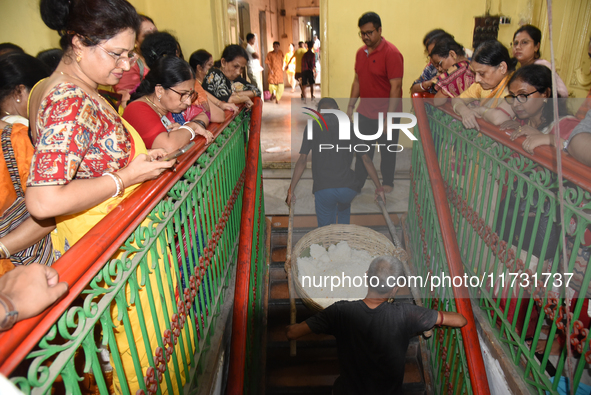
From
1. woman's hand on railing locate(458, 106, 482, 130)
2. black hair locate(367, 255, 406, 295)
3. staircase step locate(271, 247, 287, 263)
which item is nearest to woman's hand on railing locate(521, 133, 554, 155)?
woman's hand on railing locate(458, 106, 482, 130)

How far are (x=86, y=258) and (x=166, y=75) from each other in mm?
1286

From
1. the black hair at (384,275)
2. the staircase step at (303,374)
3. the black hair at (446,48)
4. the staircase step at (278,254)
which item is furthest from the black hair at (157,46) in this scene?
the staircase step at (303,374)

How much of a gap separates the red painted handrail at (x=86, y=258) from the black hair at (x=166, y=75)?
0.67 m

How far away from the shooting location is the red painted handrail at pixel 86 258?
0.62 metres

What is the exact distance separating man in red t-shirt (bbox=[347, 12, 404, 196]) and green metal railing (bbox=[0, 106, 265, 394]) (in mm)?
2302

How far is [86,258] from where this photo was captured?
0.84m

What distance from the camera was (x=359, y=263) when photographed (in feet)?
10.9

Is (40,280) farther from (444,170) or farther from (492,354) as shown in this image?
(444,170)

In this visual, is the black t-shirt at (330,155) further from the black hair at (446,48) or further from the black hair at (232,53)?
the black hair at (446,48)

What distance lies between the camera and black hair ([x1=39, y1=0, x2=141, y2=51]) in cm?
112

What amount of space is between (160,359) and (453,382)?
6.37ft

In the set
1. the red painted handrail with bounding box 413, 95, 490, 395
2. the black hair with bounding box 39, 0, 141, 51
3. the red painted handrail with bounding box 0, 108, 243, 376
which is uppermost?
the black hair with bounding box 39, 0, 141, 51

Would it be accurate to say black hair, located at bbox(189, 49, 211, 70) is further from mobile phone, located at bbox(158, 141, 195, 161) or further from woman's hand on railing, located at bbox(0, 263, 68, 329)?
woman's hand on railing, located at bbox(0, 263, 68, 329)

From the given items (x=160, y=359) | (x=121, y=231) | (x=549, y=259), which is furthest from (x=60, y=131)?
(x=549, y=259)
